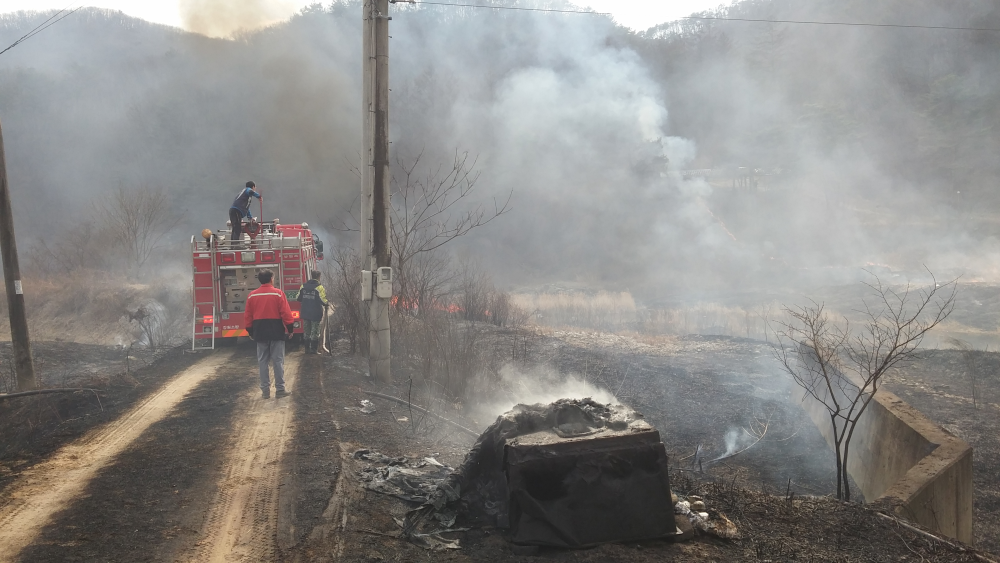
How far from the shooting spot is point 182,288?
63.9 ft

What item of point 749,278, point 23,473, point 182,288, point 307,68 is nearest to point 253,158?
point 307,68

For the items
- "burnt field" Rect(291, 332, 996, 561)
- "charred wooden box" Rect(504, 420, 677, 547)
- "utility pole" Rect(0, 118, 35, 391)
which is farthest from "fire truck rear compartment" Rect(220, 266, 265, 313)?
"charred wooden box" Rect(504, 420, 677, 547)

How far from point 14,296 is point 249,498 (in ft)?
18.7

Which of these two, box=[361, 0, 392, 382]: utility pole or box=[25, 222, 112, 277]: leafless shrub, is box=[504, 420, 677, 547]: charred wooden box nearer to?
box=[361, 0, 392, 382]: utility pole

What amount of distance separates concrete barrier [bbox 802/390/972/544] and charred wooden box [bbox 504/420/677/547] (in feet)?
7.08

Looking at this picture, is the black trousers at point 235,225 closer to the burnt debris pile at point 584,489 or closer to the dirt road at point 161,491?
the dirt road at point 161,491

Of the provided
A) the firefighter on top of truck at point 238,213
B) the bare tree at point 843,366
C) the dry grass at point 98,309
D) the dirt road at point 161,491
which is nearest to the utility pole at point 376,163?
the dirt road at point 161,491

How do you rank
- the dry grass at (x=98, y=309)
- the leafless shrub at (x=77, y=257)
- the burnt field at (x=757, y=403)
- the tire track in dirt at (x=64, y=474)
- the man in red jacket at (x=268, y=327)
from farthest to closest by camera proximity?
the leafless shrub at (x=77, y=257), the dry grass at (x=98, y=309), the man in red jacket at (x=268, y=327), the burnt field at (x=757, y=403), the tire track in dirt at (x=64, y=474)

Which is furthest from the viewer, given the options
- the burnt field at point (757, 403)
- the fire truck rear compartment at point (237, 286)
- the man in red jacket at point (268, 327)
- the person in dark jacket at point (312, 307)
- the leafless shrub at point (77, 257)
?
the leafless shrub at point (77, 257)

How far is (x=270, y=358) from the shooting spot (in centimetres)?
786

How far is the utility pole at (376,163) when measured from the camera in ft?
26.0

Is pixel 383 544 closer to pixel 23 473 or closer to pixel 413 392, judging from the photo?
pixel 23 473

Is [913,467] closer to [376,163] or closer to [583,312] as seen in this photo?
[376,163]

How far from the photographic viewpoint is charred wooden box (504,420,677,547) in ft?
11.6
